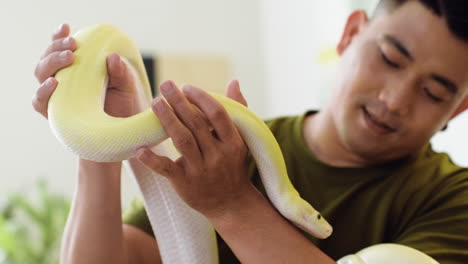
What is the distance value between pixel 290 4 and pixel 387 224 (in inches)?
104

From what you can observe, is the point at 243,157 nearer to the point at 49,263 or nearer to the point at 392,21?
the point at 392,21

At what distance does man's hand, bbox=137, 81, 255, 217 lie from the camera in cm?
66

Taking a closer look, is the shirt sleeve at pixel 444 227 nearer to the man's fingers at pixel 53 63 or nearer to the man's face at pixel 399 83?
the man's face at pixel 399 83

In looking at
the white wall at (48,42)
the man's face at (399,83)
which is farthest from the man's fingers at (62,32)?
the white wall at (48,42)

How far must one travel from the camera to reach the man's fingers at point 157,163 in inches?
25.9

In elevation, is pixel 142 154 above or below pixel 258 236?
above

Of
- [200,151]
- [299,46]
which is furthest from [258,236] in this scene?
[299,46]

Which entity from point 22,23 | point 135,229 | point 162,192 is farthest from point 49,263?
point 162,192

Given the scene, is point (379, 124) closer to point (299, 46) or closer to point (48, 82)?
point (48, 82)

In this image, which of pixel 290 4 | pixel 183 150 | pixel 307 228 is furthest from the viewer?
pixel 290 4

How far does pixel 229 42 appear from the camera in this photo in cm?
361

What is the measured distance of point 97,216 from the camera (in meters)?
0.95

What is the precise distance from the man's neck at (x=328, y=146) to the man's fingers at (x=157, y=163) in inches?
20.0

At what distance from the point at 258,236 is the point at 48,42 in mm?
2615
